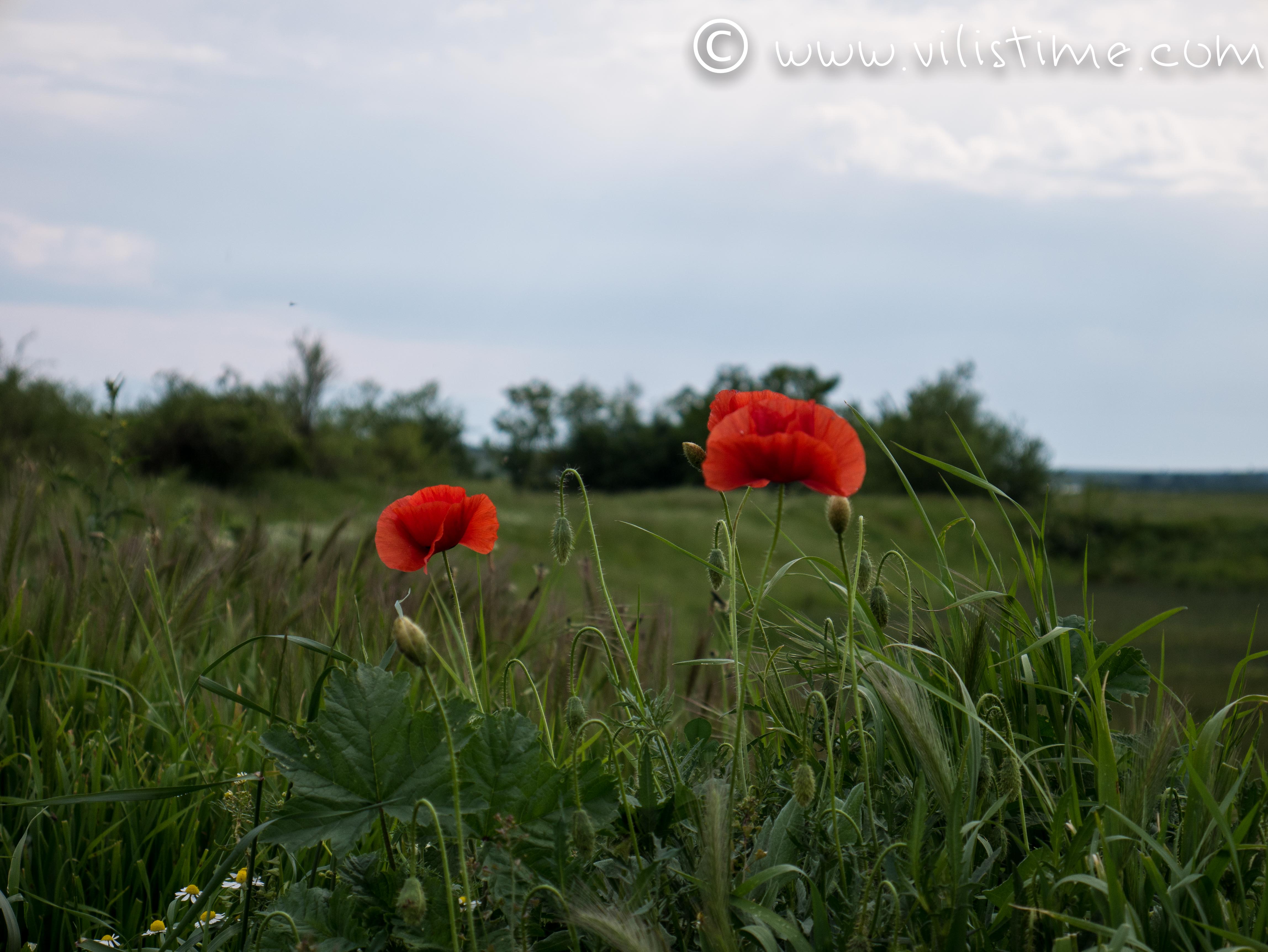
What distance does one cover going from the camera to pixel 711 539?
3438mm

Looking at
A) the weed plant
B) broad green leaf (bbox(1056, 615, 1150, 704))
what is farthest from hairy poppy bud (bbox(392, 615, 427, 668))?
broad green leaf (bbox(1056, 615, 1150, 704))

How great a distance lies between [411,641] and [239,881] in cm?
98

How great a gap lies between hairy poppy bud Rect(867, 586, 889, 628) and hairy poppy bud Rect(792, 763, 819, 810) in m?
0.30

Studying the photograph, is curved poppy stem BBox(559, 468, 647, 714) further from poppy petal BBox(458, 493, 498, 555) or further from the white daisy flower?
the white daisy flower

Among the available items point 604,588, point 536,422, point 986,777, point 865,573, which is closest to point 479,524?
point 604,588

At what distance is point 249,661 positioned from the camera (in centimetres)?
253

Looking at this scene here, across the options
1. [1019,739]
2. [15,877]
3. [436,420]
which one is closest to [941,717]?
[1019,739]

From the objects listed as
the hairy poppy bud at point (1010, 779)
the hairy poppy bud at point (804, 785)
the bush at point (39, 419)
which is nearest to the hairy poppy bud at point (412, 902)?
the hairy poppy bud at point (804, 785)

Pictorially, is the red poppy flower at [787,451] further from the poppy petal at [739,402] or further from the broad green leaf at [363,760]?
the broad green leaf at [363,760]

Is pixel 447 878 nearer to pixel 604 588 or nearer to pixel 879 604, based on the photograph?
pixel 604 588

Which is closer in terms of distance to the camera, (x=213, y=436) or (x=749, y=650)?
(x=749, y=650)

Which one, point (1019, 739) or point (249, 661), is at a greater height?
point (1019, 739)

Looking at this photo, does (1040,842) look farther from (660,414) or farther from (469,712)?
(660,414)

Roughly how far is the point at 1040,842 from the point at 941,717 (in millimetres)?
207
